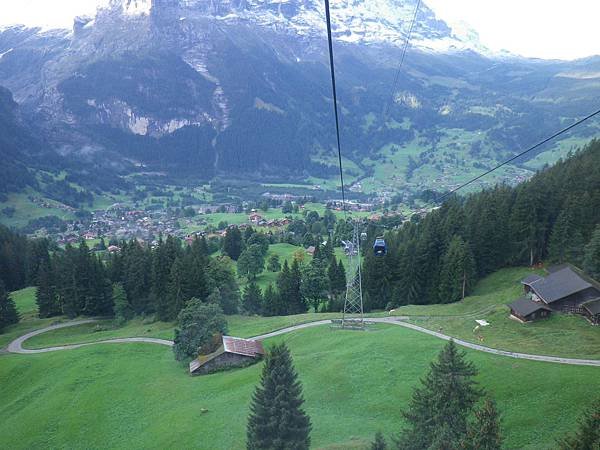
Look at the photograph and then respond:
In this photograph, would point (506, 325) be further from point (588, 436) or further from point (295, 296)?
point (295, 296)

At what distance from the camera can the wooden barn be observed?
171 ft

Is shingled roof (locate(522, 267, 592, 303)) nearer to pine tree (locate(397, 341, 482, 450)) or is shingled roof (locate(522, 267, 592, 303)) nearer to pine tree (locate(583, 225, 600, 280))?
pine tree (locate(583, 225, 600, 280))

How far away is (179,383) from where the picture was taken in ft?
163

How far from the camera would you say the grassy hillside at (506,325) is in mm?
39125

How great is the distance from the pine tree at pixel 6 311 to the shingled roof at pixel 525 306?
240 feet

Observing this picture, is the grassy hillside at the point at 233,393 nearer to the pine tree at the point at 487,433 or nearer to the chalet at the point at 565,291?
the pine tree at the point at 487,433

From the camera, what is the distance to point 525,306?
47062 mm

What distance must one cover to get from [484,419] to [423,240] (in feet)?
176

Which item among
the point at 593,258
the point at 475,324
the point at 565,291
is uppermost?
the point at 593,258

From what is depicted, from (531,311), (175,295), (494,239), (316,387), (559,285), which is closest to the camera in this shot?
(316,387)

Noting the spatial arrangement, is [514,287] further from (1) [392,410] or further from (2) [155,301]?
(2) [155,301]

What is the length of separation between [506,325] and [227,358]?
30.4 m

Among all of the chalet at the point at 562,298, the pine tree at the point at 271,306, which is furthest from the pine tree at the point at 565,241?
the pine tree at the point at 271,306

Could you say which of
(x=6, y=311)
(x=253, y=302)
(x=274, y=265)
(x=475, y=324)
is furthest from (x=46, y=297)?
(x=475, y=324)
